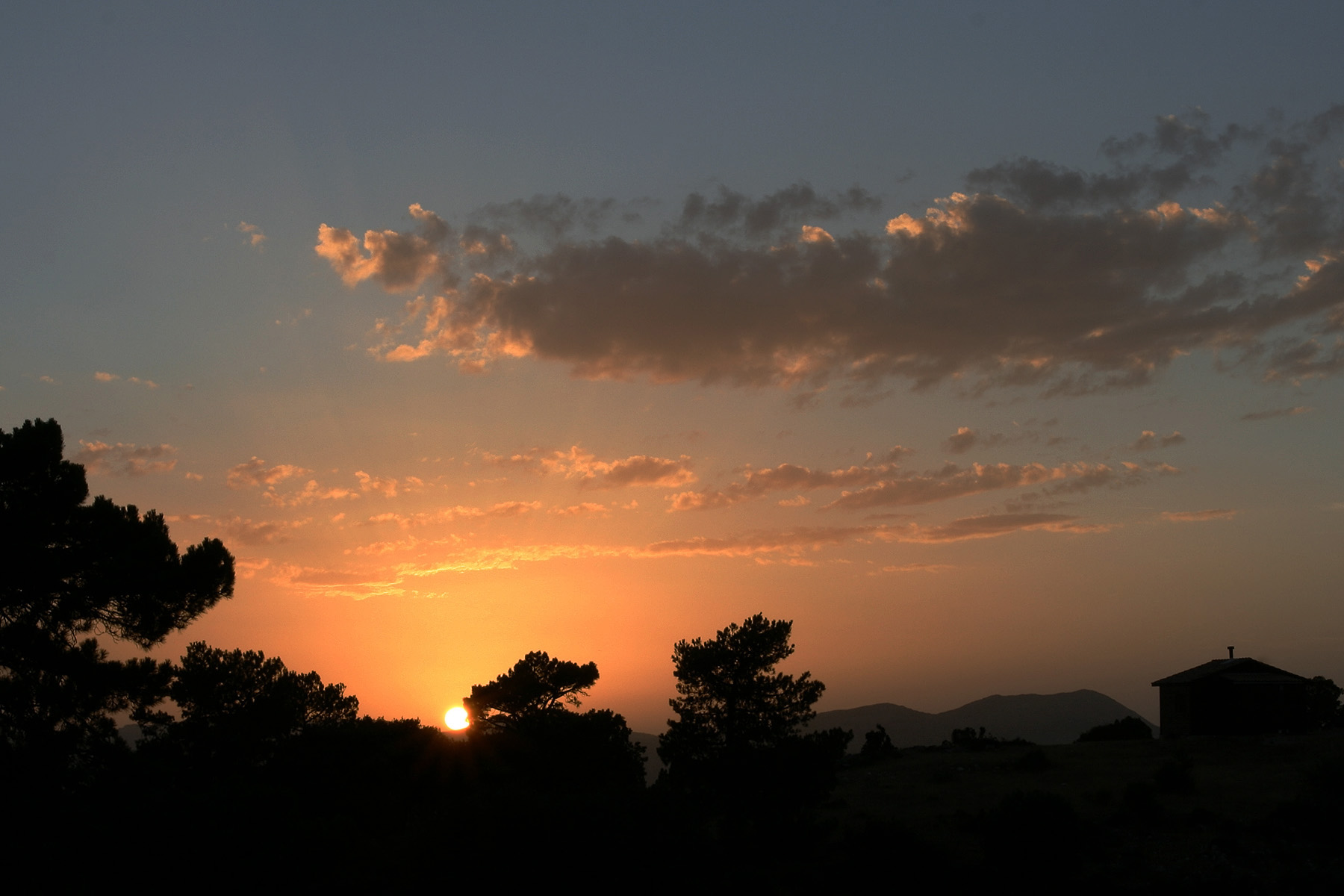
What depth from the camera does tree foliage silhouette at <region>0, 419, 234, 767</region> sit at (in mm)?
23828

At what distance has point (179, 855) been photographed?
1791 centimetres

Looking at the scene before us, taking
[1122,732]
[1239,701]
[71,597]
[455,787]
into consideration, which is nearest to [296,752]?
[455,787]

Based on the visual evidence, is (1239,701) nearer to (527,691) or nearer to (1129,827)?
(1129,827)

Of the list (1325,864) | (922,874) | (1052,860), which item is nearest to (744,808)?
(922,874)

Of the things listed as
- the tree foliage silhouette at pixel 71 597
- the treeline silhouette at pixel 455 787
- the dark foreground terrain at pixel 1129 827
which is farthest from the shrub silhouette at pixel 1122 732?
the tree foliage silhouette at pixel 71 597

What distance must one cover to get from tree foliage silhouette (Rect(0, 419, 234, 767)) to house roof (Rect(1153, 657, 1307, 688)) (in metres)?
53.4

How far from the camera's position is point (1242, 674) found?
54.0m

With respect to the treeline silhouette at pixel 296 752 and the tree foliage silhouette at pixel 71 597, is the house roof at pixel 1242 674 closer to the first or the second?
the treeline silhouette at pixel 296 752

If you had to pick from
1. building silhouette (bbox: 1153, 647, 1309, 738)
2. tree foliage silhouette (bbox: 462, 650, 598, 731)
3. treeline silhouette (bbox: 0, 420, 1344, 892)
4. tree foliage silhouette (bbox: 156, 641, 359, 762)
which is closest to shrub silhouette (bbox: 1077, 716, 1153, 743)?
building silhouette (bbox: 1153, 647, 1309, 738)

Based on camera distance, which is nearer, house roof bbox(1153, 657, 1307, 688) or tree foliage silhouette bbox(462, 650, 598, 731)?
tree foliage silhouette bbox(462, 650, 598, 731)

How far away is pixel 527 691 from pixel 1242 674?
138 feet

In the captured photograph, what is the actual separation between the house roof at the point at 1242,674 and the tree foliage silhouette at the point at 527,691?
3627 cm

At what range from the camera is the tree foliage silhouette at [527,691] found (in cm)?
4134

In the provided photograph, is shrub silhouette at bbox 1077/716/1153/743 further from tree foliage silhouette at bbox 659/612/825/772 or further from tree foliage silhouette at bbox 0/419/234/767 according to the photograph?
tree foliage silhouette at bbox 0/419/234/767
